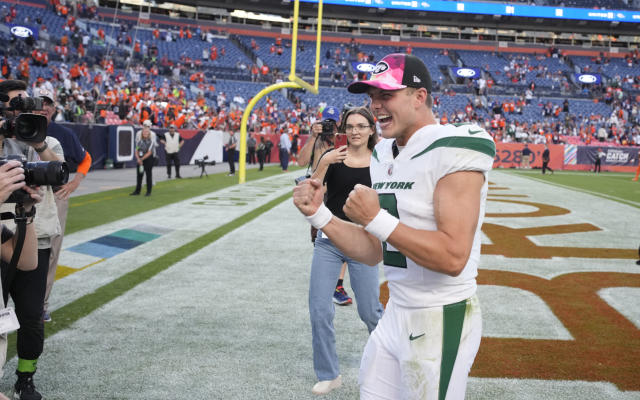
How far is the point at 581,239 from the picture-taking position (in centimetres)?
1041

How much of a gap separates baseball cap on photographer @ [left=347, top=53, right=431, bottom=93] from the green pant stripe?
0.87 metres

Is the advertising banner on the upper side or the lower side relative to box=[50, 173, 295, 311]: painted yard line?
upper

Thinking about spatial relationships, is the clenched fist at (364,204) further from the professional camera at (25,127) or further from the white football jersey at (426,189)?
the professional camera at (25,127)

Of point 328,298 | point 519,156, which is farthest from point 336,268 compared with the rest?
point 519,156

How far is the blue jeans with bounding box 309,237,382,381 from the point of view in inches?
152

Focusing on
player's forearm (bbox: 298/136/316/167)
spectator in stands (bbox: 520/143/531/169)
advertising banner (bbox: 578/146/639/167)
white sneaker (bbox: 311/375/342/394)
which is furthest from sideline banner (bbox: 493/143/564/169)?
white sneaker (bbox: 311/375/342/394)

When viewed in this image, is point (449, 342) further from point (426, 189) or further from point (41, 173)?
point (41, 173)

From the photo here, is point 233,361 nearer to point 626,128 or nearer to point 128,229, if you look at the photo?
point 128,229

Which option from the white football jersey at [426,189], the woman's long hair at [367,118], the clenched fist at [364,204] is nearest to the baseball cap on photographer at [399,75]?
the white football jersey at [426,189]

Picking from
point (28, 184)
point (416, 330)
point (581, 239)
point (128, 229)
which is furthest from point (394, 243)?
point (581, 239)

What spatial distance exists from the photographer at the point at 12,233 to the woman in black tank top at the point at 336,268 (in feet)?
5.93

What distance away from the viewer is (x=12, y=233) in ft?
8.71

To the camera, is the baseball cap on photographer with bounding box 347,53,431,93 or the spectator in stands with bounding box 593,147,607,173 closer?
the baseball cap on photographer with bounding box 347,53,431,93

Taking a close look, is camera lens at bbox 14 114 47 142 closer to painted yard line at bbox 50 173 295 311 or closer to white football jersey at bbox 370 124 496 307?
white football jersey at bbox 370 124 496 307
